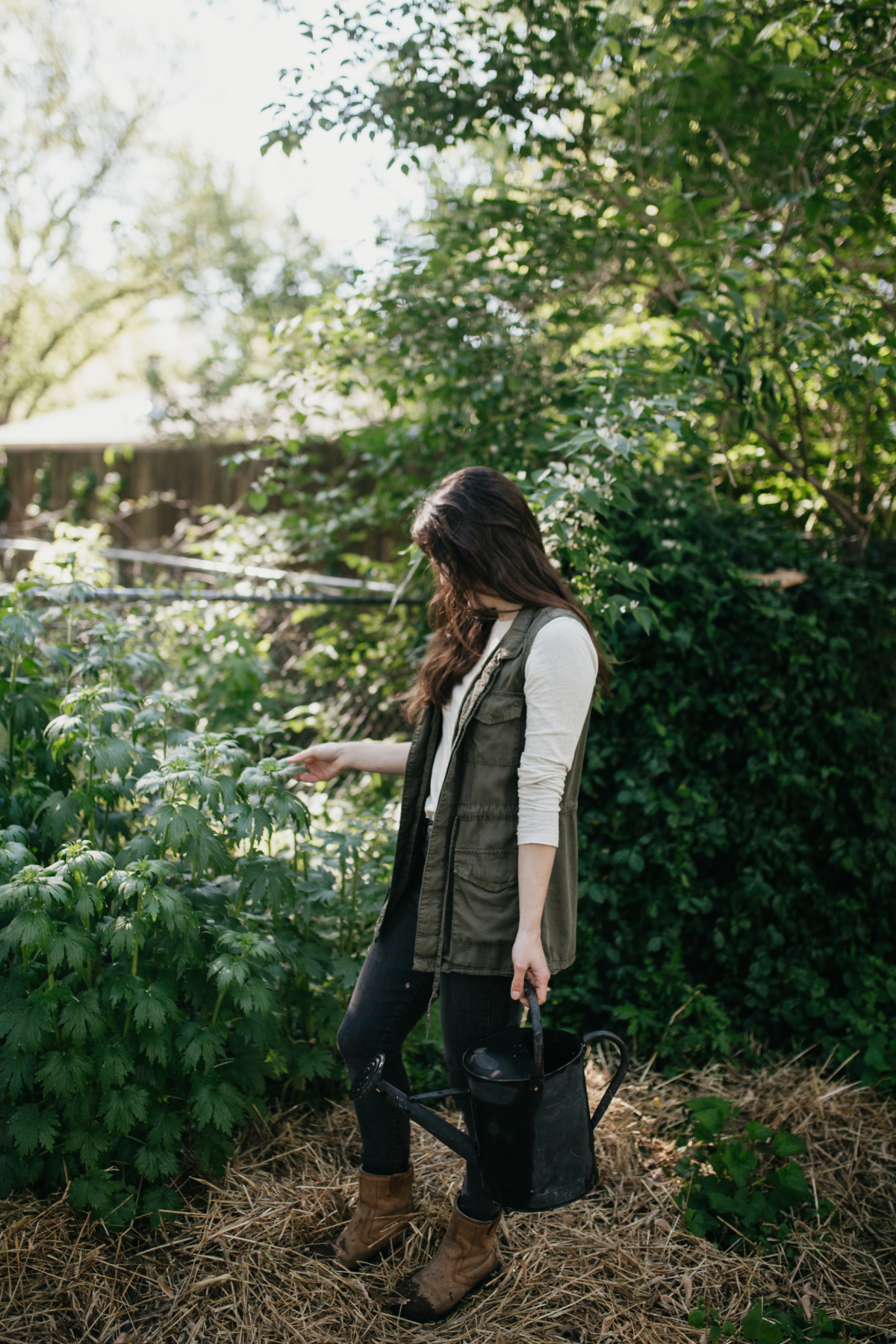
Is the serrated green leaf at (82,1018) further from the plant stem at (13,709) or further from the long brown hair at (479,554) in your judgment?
the long brown hair at (479,554)

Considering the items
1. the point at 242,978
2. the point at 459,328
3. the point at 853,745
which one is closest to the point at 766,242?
the point at 459,328

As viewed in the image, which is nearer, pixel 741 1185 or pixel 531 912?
pixel 531 912

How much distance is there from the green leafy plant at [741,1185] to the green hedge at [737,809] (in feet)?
1.73

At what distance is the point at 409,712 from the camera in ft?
7.18

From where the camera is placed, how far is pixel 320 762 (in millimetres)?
2346

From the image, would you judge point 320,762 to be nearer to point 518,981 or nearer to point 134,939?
point 134,939

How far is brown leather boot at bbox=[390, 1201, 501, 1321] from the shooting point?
1986 mm

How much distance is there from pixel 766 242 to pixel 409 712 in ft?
8.43

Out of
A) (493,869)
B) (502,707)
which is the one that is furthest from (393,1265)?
(502,707)

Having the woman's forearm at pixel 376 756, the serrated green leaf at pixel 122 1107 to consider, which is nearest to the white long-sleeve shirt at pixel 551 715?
the woman's forearm at pixel 376 756

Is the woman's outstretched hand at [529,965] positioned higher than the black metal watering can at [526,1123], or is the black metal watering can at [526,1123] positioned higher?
the woman's outstretched hand at [529,965]

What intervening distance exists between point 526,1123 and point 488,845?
55 cm

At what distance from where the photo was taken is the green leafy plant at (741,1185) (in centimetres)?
233

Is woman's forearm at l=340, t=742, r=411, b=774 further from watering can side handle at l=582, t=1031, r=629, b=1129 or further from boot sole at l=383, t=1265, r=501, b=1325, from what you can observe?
boot sole at l=383, t=1265, r=501, b=1325
